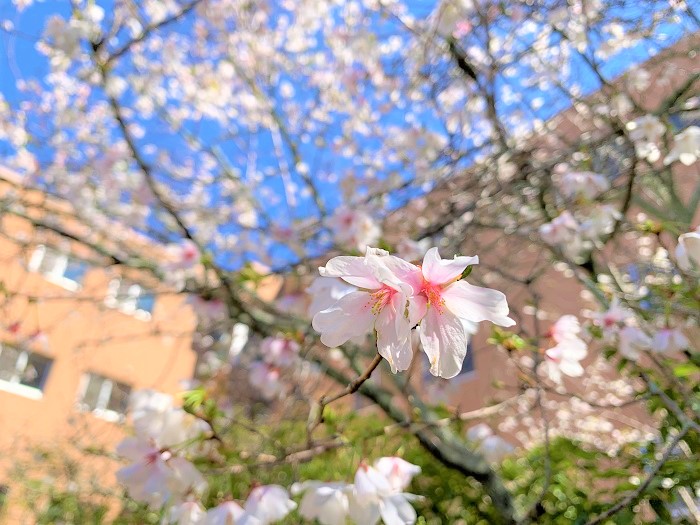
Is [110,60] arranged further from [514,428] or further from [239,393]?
[514,428]

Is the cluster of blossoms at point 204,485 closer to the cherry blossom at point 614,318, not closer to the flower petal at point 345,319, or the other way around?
the flower petal at point 345,319

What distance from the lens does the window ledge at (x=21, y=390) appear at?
8.77m

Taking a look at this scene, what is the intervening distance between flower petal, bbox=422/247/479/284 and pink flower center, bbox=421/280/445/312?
2cm

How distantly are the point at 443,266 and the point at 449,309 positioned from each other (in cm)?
7

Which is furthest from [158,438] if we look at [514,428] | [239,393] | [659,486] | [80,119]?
[514,428]

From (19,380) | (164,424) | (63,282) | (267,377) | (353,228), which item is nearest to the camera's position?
(164,424)

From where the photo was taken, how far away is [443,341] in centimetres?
80

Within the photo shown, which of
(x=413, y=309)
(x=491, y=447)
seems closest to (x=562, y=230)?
(x=491, y=447)

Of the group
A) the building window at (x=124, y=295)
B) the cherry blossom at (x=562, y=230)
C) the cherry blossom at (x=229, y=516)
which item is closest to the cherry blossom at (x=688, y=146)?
the cherry blossom at (x=562, y=230)

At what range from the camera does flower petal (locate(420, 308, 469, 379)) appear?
2.58 feet

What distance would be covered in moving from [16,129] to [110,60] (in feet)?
11.5

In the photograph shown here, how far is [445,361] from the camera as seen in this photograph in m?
0.79

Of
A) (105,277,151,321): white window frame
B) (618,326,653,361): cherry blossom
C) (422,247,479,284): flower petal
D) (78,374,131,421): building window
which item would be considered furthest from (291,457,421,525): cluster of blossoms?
(78,374,131,421): building window

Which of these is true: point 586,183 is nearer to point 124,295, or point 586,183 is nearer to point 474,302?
point 474,302
